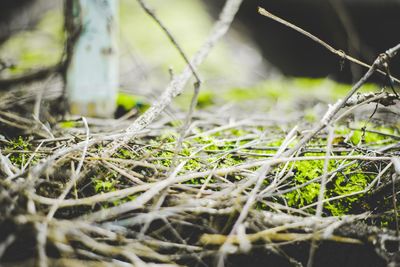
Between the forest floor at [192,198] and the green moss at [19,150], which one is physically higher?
the forest floor at [192,198]

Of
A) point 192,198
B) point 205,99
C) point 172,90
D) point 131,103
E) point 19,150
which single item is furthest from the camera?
→ point 205,99

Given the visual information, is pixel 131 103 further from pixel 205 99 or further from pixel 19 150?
pixel 19 150

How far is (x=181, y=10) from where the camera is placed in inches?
241

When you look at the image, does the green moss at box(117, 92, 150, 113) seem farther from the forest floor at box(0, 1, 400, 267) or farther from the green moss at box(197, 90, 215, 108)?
the green moss at box(197, 90, 215, 108)

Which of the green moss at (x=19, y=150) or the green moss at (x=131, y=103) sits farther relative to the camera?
the green moss at (x=131, y=103)

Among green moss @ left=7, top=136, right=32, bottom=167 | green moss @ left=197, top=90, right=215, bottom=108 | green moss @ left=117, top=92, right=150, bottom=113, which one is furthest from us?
green moss @ left=197, top=90, right=215, bottom=108

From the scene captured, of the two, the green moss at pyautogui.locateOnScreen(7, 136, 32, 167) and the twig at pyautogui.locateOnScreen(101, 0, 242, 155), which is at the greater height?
the twig at pyautogui.locateOnScreen(101, 0, 242, 155)

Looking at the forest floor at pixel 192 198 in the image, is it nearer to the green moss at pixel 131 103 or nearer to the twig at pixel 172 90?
→ the twig at pixel 172 90

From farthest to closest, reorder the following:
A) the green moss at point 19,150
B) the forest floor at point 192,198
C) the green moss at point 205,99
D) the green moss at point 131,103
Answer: the green moss at point 205,99 → the green moss at point 131,103 → the green moss at point 19,150 → the forest floor at point 192,198

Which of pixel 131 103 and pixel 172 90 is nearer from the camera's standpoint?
pixel 172 90

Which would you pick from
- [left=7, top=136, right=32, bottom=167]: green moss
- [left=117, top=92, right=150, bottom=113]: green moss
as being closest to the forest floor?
[left=7, top=136, right=32, bottom=167]: green moss

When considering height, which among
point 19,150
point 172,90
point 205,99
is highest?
point 172,90

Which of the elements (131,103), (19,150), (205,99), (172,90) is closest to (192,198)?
(172,90)

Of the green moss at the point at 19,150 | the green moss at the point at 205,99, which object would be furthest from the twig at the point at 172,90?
the green moss at the point at 205,99
